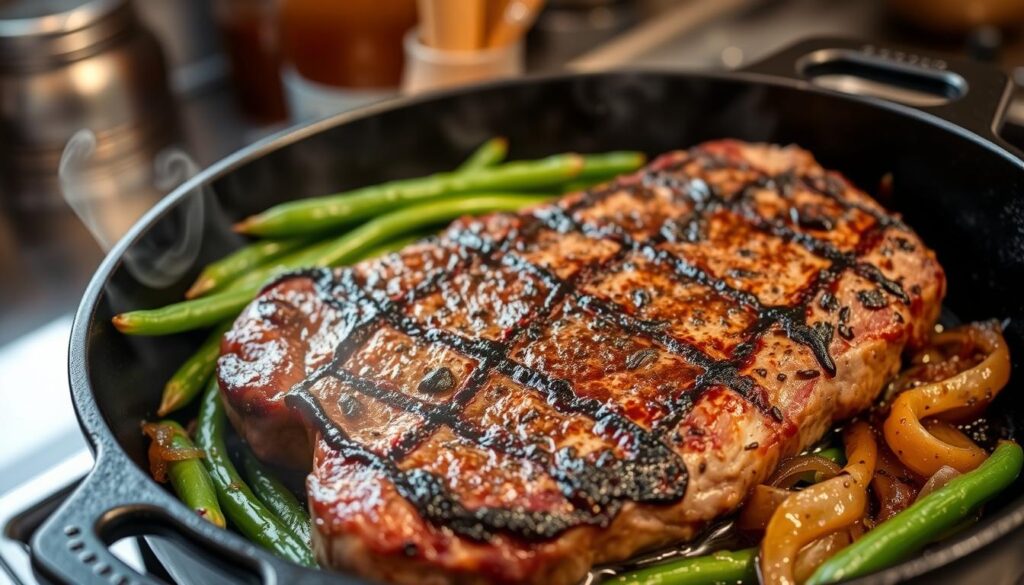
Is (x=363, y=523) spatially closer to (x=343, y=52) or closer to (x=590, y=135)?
(x=590, y=135)

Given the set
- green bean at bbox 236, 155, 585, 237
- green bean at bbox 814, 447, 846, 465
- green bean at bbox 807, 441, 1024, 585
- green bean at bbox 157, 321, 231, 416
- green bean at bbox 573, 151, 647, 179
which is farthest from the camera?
green bean at bbox 573, 151, 647, 179

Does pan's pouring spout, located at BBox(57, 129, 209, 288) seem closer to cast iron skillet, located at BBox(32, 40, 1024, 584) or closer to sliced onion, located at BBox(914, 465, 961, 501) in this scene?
cast iron skillet, located at BBox(32, 40, 1024, 584)

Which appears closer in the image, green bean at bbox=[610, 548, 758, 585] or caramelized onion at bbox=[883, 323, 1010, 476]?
green bean at bbox=[610, 548, 758, 585]

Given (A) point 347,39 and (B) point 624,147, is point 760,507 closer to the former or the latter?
(B) point 624,147

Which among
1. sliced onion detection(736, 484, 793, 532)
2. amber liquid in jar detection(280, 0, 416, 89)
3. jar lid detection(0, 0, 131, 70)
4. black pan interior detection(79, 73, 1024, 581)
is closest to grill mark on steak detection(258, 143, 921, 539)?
sliced onion detection(736, 484, 793, 532)

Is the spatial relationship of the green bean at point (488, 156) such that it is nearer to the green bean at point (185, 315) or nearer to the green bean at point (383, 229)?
the green bean at point (383, 229)

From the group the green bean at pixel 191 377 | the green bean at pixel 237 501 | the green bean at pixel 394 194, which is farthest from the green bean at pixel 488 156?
the green bean at pixel 237 501
